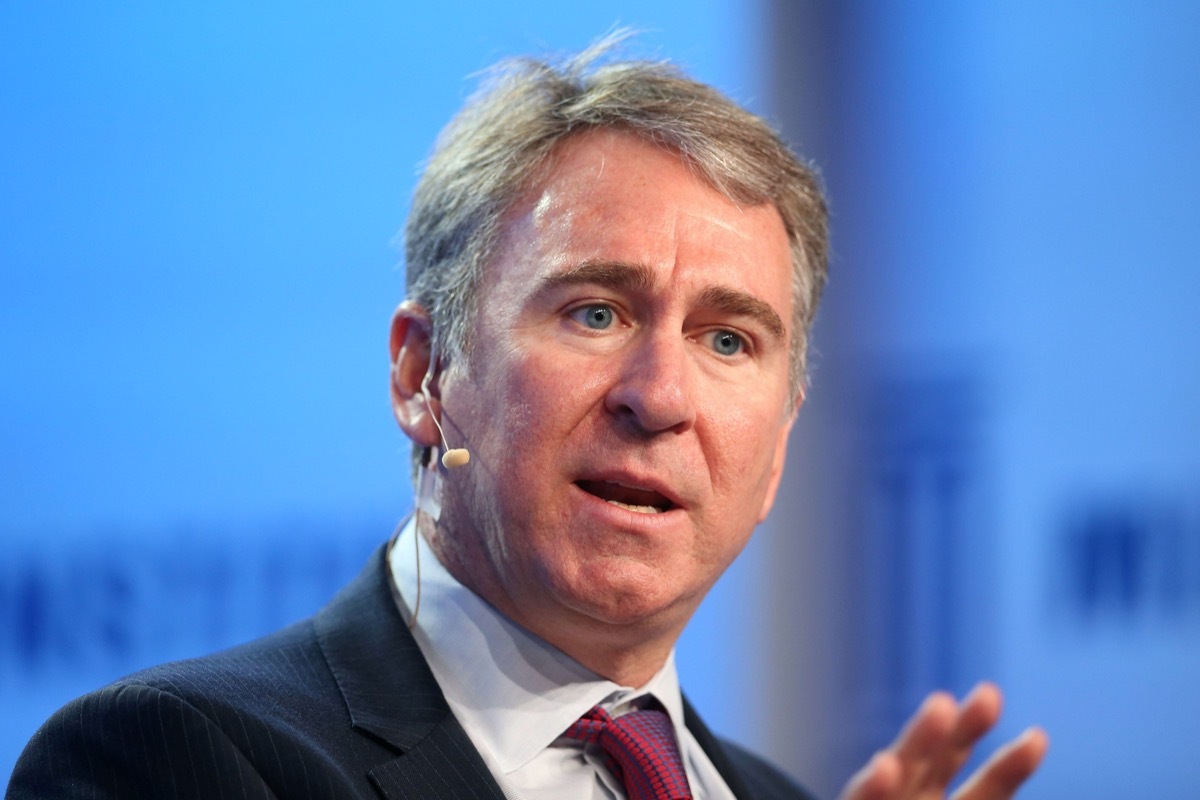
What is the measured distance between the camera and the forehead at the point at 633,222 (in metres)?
2.04

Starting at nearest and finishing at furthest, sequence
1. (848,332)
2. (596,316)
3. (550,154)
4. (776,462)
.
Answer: (596,316) → (550,154) → (776,462) → (848,332)

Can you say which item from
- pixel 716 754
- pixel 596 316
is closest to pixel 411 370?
pixel 596 316

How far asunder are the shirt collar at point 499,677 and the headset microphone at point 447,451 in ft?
0.68

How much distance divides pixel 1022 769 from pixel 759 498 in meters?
0.65

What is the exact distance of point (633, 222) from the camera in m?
2.05

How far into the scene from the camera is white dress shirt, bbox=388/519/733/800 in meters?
1.96

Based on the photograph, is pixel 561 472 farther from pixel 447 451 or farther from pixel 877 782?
pixel 877 782

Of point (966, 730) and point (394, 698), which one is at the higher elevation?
point (966, 730)

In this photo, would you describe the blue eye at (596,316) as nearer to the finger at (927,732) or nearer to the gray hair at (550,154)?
the gray hair at (550,154)

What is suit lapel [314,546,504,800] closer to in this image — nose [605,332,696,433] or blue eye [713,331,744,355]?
nose [605,332,696,433]

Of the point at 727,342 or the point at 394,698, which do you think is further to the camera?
the point at 727,342

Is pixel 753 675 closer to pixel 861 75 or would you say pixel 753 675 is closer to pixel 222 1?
pixel 861 75

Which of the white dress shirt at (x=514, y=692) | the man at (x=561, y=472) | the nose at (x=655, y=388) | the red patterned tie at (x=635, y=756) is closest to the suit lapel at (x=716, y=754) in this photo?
the man at (x=561, y=472)

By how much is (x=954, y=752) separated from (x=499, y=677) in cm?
72
